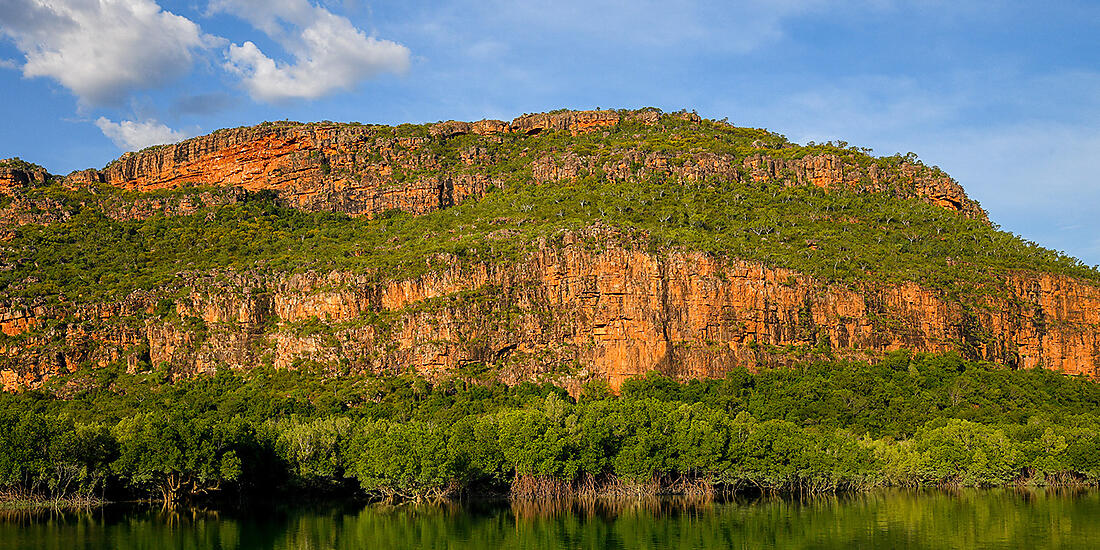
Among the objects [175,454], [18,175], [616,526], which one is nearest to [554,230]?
[175,454]

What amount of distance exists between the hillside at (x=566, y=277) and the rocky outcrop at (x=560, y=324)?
0.26m

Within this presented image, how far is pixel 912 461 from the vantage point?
96.2 metres

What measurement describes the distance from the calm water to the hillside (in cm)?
4204

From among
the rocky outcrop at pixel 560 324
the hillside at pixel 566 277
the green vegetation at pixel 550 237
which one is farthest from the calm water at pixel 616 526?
the green vegetation at pixel 550 237

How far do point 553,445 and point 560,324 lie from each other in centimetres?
4585

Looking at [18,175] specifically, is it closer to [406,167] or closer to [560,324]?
[406,167]

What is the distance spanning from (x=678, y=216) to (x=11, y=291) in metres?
90.3

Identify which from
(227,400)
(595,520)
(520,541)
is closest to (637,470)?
(595,520)

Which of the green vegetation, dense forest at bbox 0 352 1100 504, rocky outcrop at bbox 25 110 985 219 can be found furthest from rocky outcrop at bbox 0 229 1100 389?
rocky outcrop at bbox 25 110 985 219

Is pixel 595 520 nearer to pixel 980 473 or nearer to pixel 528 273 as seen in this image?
pixel 980 473

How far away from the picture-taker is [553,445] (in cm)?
8744

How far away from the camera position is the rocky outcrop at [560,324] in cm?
13000

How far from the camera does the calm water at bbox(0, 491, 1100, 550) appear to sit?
65.1 metres

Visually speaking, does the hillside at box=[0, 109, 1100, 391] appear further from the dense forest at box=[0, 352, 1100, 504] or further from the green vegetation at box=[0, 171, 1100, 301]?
the dense forest at box=[0, 352, 1100, 504]
